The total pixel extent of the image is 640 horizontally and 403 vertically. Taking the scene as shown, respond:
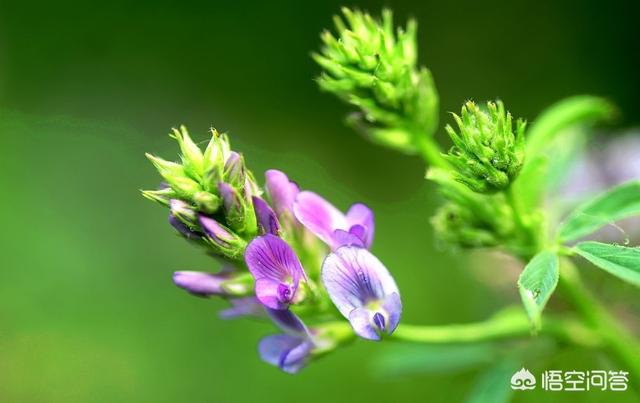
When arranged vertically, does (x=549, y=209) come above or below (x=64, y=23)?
below

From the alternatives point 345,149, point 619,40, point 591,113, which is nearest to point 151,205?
point 345,149

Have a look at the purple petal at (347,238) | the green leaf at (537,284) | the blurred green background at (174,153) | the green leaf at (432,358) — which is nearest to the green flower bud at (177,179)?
the purple petal at (347,238)

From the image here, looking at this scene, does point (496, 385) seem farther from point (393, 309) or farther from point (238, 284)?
point (238, 284)

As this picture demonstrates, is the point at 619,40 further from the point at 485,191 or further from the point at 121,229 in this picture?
the point at 485,191

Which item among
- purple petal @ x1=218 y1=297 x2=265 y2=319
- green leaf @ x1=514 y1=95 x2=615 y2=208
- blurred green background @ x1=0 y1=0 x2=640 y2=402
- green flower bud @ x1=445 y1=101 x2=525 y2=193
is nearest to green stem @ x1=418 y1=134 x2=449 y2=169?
green leaf @ x1=514 y1=95 x2=615 y2=208

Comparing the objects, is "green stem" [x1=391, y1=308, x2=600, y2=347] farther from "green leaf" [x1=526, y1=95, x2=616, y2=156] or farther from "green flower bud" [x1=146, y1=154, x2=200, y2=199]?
"green flower bud" [x1=146, y1=154, x2=200, y2=199]

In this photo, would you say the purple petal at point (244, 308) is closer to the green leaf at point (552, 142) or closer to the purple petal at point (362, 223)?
the purple petal at point (362, 223)

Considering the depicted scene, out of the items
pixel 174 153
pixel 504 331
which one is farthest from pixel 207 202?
pixel 174 153
